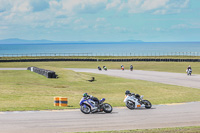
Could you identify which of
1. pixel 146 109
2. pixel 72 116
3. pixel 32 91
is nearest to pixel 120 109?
pixel 146 109

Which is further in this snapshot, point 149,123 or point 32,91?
point 32,91

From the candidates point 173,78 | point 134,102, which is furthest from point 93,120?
point 173,78

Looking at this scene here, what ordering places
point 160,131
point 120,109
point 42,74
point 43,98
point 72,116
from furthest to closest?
point 42,74, point 43,98, point 120,109, point 72,116, point 160,131

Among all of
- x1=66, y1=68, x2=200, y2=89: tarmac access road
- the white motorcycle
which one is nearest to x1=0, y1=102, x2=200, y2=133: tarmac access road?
the white motorcycle

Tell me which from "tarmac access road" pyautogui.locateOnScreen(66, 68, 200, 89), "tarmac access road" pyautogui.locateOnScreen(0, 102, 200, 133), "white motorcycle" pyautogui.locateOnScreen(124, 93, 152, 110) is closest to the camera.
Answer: "tarmac access road" pyautogui.locateOnScreen(0, 102, 200, 133)

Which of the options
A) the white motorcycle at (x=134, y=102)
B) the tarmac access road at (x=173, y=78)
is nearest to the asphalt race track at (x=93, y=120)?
the white motorcycle at (x=134, y=102)

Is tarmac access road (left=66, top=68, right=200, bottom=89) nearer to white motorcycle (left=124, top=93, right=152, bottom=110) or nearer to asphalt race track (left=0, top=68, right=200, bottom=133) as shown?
white motorcycle (left=124, top=93, right=152, bottom=110)

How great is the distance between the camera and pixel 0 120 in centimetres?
1791

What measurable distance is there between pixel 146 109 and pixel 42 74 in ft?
107

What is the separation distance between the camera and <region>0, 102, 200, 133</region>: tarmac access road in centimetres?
1630

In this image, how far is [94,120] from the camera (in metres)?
18.4

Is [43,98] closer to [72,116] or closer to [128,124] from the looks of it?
[72,116]

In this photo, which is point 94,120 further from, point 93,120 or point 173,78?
point 173,78

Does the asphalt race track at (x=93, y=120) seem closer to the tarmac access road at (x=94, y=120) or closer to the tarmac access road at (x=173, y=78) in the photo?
the tarmac access road at (x=94, y=120)
